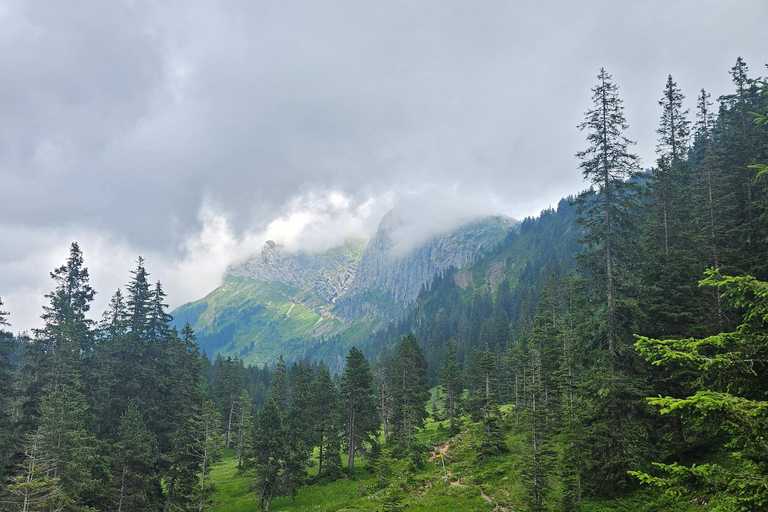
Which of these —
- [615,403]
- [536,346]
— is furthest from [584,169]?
[536,346]

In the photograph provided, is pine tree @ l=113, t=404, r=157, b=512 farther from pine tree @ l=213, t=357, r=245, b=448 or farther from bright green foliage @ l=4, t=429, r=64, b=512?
pine tree @ l=213, t=357, r=245, b=448

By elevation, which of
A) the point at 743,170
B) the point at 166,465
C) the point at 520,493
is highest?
the point at 743,170

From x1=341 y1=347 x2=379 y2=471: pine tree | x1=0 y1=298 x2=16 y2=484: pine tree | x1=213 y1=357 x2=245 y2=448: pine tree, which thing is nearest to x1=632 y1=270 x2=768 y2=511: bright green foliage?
x1=341 y1=347 x2=379 y2=471: pine tree

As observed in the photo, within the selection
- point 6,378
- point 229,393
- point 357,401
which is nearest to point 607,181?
point 357,401

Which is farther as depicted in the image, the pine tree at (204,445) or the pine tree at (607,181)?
the pine tree at (204,445)

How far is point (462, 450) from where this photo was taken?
44469 millimetres

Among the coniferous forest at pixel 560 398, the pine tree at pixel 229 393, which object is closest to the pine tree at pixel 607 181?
the coniferous forest at pixel 560 398

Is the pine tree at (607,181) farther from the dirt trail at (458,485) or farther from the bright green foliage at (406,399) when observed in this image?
the bright green foliage at (406,399)

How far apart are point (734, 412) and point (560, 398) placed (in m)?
37.3

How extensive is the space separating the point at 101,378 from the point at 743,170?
6517 cm

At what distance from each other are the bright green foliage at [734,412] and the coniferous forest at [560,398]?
0.18 feet

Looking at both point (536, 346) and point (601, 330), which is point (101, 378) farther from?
point (536, 346)

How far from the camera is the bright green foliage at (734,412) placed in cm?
882


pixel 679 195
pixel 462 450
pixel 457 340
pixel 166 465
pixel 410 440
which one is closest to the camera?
pixel 679 195
